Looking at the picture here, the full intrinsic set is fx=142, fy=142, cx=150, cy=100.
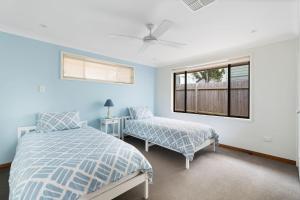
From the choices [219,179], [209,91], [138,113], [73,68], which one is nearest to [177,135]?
[219,179]

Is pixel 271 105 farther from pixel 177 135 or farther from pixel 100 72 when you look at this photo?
pixel 100 72

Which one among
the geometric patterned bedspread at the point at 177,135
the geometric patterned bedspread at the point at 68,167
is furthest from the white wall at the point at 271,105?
the geometric patterned bedspread at the point at 68,167

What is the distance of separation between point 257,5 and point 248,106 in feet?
7.50

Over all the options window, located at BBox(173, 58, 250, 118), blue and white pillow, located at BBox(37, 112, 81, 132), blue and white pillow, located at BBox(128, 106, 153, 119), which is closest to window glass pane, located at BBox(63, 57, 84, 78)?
blue and white pillow, located at BBox(37, 112, 81, 132)

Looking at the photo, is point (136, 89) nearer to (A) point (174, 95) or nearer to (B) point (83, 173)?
(A) point (174, 95)

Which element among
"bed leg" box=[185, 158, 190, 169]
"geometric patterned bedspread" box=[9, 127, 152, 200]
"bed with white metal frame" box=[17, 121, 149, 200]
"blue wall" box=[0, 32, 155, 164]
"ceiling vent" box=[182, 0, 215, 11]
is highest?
"ceiling vent" box=[182, 0, 215, 11]

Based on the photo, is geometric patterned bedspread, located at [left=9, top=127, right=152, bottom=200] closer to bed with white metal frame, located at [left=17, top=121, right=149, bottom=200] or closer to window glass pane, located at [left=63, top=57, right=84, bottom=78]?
bed with white metal frame, located at [left=17, top=121, right=149, bottom=200]

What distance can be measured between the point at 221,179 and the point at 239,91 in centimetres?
228

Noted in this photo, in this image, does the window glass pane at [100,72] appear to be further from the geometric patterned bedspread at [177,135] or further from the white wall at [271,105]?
the white wall at [271,105]

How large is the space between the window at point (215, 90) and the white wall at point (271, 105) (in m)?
0.26

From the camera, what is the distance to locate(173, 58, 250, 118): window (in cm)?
349

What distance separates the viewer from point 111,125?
403 cm

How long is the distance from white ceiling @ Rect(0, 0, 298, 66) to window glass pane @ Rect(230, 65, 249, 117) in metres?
0.67

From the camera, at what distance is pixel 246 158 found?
9.70 ft
